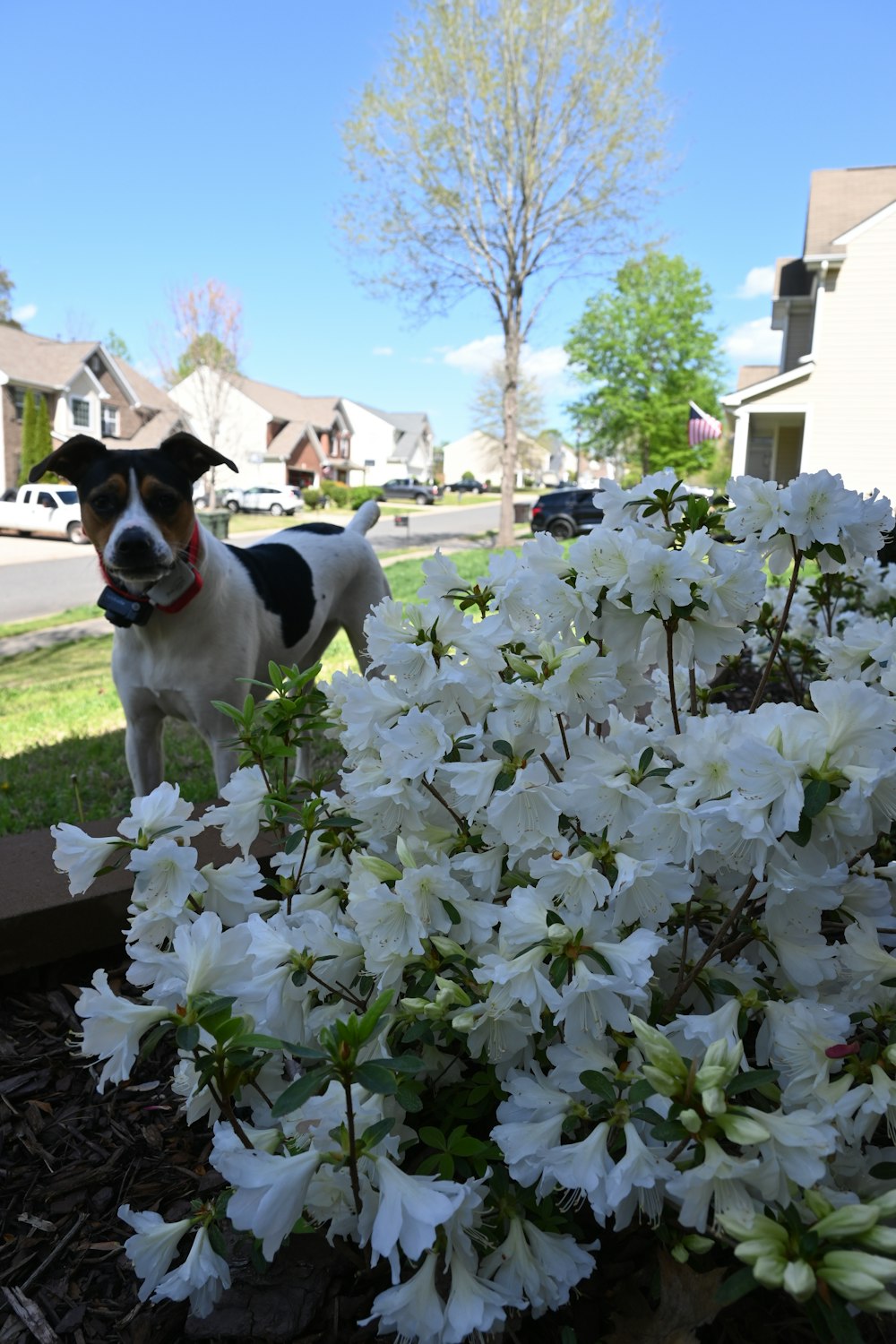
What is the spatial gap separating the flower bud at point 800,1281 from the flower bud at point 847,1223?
0.04 m

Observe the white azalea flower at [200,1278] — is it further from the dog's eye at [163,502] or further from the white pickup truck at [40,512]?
the white pickup truck at [40,512]

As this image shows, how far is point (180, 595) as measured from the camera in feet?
11.4

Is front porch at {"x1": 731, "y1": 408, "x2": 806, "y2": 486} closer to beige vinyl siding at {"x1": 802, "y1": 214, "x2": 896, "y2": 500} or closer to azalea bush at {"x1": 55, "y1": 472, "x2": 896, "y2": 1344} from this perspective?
beige vinyl siding at {"x1": 802, "y1": 214, "x2": 896, "y2": 500}

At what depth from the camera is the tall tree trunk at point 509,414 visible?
2578cm

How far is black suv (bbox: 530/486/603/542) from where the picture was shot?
3098 cm

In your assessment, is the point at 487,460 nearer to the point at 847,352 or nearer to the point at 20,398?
the point at 20,398

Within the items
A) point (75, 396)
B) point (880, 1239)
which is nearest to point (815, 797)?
point (880, 1239)

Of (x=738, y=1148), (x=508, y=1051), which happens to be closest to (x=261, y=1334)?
(x=508, y=1051)

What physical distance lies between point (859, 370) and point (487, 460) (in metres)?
97.3

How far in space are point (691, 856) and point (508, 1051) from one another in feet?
1.24

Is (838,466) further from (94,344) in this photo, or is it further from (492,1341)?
(94,344)

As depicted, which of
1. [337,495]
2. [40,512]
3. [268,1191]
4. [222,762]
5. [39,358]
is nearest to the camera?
[268,1191]

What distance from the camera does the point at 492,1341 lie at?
1.25 metres

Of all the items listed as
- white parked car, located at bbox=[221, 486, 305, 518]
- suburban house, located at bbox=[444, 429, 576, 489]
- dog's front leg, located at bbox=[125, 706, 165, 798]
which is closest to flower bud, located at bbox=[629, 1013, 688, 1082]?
dog's front leg, located at bbox=[125, 706, 165, 798]
